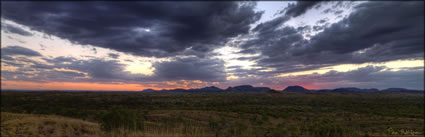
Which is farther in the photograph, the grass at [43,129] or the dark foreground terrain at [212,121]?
the dark foreground terrain at [212,121]

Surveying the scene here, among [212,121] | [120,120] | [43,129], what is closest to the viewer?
[43,129]

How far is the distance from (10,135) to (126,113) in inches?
213

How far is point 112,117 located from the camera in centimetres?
1298

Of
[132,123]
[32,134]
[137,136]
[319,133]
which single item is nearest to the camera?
[137,136]

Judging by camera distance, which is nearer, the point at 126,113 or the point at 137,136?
the point at 137,136

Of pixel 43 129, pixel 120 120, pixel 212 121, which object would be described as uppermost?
pixel 120 120

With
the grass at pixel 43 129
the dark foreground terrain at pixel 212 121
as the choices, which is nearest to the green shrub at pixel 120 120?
the dark foreground terrain at pixel 212 121

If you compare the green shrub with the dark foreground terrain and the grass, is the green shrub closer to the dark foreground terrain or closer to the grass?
the dark foreground terrain

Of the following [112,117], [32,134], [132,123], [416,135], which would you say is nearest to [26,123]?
[32,134]

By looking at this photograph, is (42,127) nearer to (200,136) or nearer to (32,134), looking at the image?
(32,134)

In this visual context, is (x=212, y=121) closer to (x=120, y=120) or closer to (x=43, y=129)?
(x=120, y=120)

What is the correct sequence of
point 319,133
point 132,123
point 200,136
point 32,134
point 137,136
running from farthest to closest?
point 132,123, point 319,133, point 32,134, point 200,136, point 137,136

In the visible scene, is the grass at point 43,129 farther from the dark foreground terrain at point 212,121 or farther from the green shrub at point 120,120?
the green shrub at point 120,120

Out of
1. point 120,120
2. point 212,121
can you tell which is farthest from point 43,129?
point 212,121
